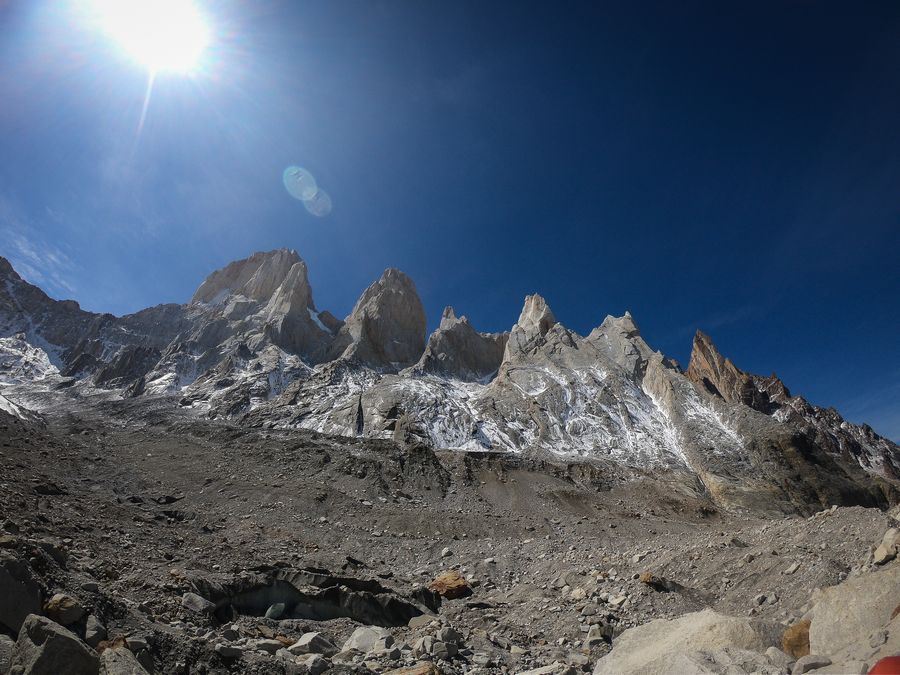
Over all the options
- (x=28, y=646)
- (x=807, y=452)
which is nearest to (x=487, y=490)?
(x=28, y=646)

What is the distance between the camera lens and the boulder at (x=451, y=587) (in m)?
18.5

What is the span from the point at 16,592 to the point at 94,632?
1377 millimetres

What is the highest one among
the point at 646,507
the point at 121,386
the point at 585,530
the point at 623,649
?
the point at 121,386

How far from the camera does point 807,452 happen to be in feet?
231

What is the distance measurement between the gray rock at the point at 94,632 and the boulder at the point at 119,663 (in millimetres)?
973

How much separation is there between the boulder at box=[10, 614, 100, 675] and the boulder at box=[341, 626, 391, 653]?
5866 millimetres

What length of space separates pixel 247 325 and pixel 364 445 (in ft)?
343

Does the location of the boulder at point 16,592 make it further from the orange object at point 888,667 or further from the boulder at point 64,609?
the orange object at point 888,667

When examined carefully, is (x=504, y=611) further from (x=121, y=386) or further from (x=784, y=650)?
(x=121, y=386)

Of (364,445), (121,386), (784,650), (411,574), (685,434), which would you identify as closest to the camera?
(784,650)

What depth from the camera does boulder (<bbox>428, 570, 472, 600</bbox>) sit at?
60.8 feet

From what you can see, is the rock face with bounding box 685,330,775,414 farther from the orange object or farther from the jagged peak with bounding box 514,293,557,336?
the orange object

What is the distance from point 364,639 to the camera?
37.2 feet

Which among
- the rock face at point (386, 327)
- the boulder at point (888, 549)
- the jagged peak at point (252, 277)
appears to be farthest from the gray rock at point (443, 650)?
the jagged peak at point (252, 277)
